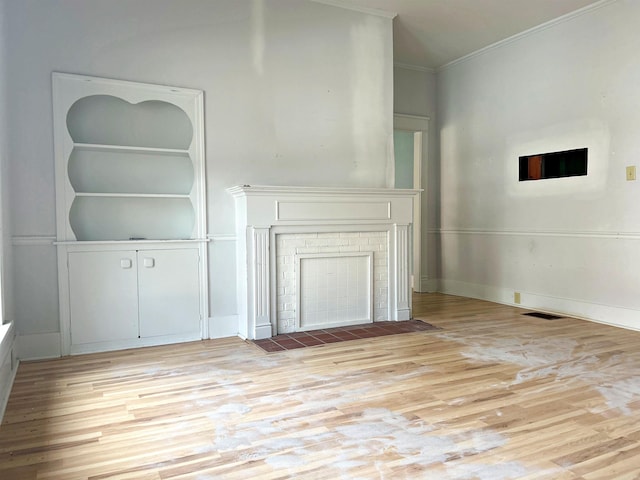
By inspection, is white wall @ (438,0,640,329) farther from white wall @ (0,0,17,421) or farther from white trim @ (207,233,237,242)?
white wall @ (0,0,17,421)

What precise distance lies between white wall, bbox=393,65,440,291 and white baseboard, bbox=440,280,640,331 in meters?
0.29

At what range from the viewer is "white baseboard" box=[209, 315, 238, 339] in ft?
13.3

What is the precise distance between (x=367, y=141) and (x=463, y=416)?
301cm

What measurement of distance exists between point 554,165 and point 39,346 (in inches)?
194

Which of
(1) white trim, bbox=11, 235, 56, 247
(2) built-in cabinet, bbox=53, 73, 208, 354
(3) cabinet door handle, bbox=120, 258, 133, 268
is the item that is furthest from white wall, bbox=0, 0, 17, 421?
(3) cabinet door handle, bbox=120, 258, 133, 268

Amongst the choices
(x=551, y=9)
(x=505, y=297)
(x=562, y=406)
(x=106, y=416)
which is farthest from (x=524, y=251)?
(x=106, y=416)

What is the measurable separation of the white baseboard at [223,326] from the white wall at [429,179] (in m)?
3.14

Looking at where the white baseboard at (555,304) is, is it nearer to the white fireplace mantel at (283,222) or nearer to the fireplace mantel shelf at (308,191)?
the white fireplace mantel at (283,222)

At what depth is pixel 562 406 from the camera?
2445mm

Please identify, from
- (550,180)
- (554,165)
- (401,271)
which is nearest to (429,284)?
(401,271)

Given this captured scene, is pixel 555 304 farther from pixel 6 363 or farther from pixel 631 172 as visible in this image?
pixel 6 363

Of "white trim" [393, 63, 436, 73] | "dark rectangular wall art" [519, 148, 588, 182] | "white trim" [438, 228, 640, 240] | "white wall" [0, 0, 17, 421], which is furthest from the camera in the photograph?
"white trim" [393, 63, 436, 73]

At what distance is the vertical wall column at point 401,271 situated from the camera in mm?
4527

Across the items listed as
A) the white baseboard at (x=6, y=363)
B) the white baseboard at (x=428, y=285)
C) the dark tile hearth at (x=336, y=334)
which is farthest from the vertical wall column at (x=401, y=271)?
the white baseboard at (x=6, y=363)
